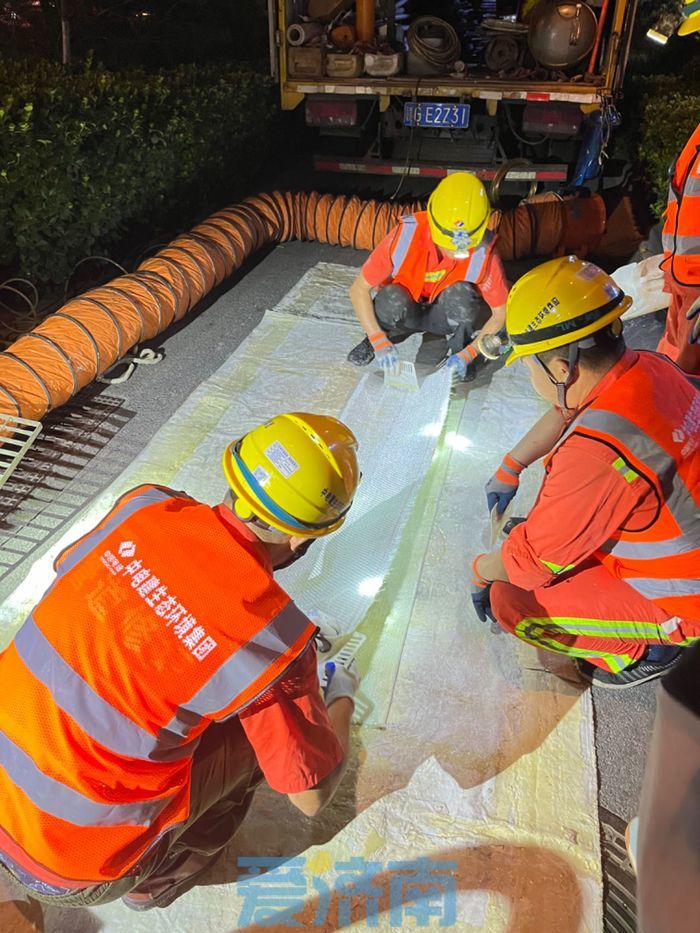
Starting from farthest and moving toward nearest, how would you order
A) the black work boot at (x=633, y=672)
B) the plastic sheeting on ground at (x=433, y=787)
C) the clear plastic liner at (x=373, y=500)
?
the clear plastic liner at (x=373, y=500) < the black work boot at (x=633, y=672) < the plastic sheeting on ground at (x=433, y=787)

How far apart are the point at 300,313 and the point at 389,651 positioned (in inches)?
106

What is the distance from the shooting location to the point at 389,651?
2.41m

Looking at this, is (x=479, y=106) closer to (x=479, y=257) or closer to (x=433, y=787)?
(x=479, y=257)

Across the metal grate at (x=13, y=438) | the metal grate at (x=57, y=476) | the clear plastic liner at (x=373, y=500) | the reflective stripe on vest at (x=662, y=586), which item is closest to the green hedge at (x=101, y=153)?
the metal grate at (x=57, y=476)

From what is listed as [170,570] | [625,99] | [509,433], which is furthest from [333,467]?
[625,99]

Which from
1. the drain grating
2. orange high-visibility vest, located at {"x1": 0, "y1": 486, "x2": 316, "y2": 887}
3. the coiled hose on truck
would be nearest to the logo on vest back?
orange high-visibility vest, located at {"x1": 0, "y1": 486, "x2": 316, "y2": 887}

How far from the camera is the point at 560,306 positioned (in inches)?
76.7

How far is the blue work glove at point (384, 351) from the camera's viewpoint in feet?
12.0

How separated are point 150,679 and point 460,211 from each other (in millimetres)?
2766

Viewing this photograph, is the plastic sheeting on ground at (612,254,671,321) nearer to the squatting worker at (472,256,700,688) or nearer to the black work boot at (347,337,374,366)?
the black work boot at (347,337,374,366)

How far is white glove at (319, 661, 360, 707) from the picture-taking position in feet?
6.46

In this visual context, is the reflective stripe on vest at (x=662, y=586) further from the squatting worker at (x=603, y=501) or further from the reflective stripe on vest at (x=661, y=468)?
the reflective stripe on vest at (x=661, y=468)

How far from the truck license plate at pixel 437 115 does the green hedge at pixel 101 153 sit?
1.58 metres

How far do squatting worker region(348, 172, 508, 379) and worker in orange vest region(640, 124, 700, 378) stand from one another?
2.82 ft
